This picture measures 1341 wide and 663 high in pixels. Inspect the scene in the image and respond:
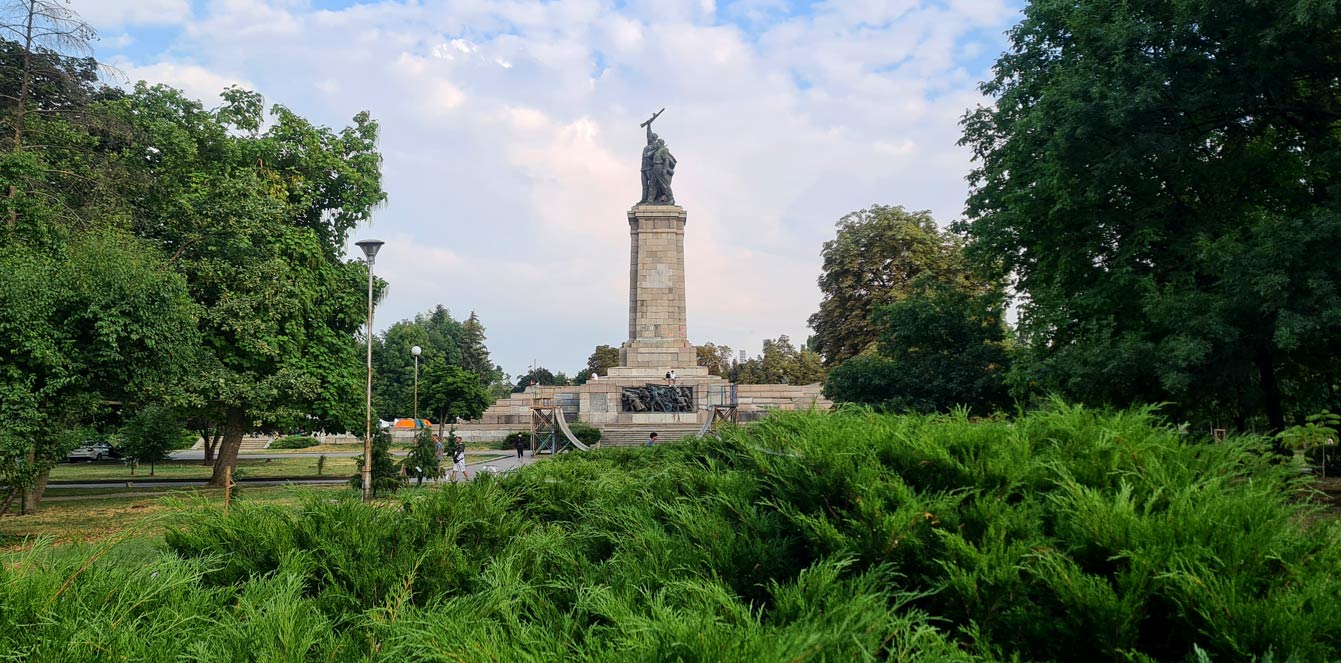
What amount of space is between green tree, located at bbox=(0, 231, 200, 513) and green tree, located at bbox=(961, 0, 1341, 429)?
15750mm

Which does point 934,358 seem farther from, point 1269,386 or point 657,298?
point 657,298

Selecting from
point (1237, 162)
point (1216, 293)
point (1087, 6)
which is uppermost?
point (1087, 6)

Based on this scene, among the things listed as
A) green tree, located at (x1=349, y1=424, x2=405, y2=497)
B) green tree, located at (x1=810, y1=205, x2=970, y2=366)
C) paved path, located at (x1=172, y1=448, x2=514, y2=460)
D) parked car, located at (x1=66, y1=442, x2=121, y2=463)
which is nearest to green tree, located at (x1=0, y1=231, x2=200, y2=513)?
green tree, located at (x1=349, y1=424, x2=405, y2=497)

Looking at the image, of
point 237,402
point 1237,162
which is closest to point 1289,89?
point 1237,162

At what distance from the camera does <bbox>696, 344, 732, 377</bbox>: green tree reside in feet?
251

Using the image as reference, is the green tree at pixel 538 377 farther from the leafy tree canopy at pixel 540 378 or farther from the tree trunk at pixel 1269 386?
the tree trunk at pixel 1269 386

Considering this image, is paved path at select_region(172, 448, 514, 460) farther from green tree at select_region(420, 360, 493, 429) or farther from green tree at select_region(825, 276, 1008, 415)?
green tree at select_region(825, 276, 1008, 415)

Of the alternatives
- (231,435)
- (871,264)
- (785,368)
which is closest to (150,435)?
(231,435)

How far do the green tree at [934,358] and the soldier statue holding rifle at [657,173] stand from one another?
2331 cm

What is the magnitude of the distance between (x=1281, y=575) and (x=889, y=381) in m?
21.1

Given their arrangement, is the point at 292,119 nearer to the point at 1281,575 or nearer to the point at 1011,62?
the point at 1011,62

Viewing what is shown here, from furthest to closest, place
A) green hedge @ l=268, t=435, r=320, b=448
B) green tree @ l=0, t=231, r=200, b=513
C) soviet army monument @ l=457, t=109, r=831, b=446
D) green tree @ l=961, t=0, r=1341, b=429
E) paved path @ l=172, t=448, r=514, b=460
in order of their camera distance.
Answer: green hedge @ l=268, t=435, r=320, b=448, soviet army monument @ l=457, t=109, r=831, b=446, paved path @ l=172, t=448, r=514, b=460, green tree @ l=0, t=231, r=200, b=513, green tree @ l=961, t=0, r=1341, b=429

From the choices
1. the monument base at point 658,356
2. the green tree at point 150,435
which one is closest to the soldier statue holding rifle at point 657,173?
the monument base at point 658,356

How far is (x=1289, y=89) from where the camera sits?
1336 centimetres
